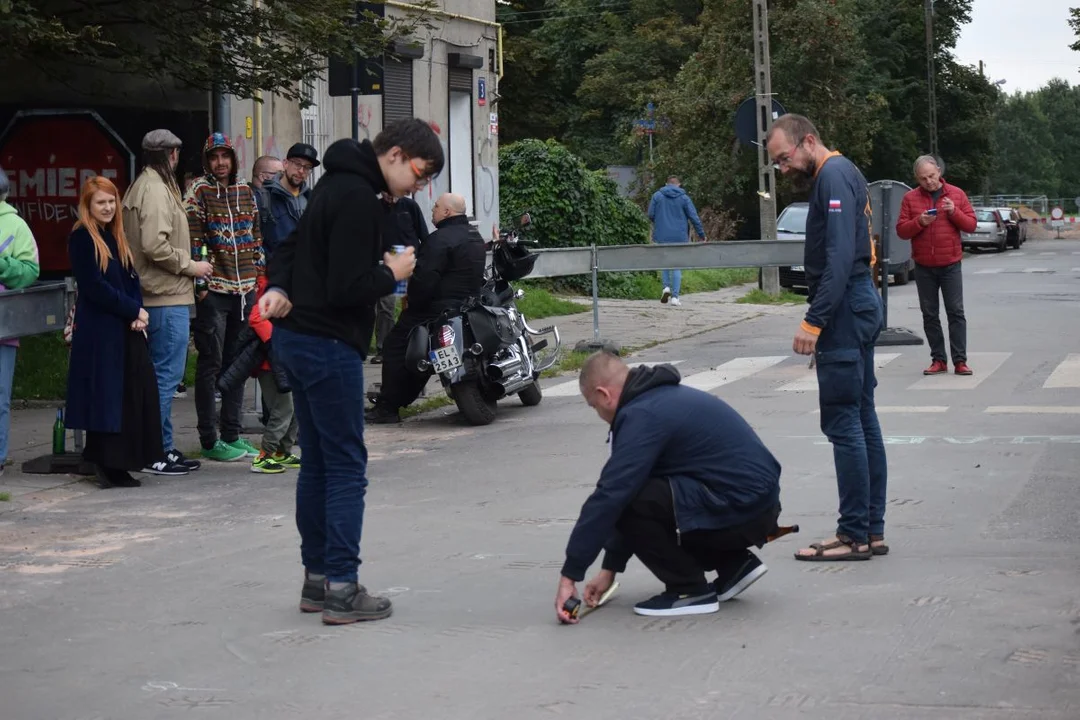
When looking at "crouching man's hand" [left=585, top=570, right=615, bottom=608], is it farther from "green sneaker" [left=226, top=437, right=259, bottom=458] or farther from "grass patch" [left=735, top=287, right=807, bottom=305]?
"grass patch" [left=735, top=287, right=807, bottom=305]

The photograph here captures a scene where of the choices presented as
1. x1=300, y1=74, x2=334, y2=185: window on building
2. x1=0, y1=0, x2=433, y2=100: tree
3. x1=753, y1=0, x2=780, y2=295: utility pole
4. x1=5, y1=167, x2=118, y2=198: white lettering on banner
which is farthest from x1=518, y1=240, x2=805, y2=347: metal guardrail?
x1=753, y1=0, x2=780, y2=295: utility pole

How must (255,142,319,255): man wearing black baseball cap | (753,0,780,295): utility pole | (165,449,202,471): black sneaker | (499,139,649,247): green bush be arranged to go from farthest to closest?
1. (753,0,780,295): utility pole
2. (499,139,649,247): green bush
3. (255,142,319,255): man wearing black baseball cap
4. (165,449,202,471): black sneaker

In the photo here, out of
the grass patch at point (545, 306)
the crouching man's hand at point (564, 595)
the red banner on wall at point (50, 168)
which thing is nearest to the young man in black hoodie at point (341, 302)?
the crouching man's hand at point (564, 595)

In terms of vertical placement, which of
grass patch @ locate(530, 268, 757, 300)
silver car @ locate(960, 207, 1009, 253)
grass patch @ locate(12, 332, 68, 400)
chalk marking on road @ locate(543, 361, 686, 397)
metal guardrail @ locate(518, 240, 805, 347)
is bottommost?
chalk marking on road @ locate(543, 361, 686, 397)

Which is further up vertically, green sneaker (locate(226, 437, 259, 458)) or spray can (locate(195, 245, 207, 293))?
spray can (locate(195, 245, 207, 293))

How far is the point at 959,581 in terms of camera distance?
21.2ft

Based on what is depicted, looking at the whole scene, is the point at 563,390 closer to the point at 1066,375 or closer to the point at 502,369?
the point at 502,369

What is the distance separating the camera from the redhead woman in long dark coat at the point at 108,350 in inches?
369

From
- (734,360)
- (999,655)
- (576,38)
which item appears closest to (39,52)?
(734,360)

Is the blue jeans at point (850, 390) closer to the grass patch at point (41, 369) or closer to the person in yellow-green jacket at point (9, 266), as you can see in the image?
the person in yellow-green jacket at point (9, 266)

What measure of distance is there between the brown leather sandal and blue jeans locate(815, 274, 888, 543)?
0.03 meters

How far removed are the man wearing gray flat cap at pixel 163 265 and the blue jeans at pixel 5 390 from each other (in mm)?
865

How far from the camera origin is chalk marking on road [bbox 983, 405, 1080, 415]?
458 inches

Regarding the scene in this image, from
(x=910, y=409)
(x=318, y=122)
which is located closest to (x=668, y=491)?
(x=910, y=409)
